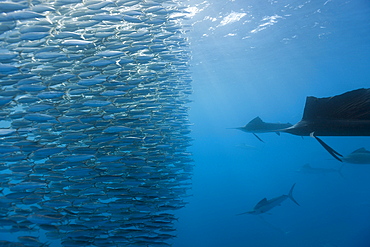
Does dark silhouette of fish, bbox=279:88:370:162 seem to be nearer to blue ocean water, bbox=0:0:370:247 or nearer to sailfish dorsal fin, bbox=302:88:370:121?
sailfish dorsal fin, bbox=302:88:370:121

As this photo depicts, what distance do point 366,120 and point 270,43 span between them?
2294 cm

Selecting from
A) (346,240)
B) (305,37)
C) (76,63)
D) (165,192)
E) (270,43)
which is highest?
(270,43)

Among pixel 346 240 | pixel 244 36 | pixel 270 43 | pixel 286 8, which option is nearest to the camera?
pixel 346 240

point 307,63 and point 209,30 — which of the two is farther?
point 307,63

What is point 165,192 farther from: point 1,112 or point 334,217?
point 334,217

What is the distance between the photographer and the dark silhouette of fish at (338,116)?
2.01 meters

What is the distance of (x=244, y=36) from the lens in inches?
797

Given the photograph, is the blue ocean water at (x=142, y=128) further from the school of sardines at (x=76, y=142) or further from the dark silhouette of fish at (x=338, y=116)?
the dark silhouette of fish at (x=338, y=116)

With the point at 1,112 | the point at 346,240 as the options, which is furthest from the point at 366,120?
the point at 346,240

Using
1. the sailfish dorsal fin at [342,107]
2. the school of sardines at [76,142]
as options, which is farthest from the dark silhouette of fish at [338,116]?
the school of sardines at [76,142]

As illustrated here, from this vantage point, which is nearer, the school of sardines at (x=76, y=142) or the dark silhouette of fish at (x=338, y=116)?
the dark silhouette of fish at (x=338, y=116)

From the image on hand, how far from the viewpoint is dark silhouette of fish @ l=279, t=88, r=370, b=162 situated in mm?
2014

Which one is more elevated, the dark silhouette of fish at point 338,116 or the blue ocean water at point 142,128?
the blue ocean water at point 142,128

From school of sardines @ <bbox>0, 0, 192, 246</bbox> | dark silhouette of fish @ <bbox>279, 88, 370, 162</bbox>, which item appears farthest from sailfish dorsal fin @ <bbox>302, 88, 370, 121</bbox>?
school of sardines @ <bbox>0, 0, 192, 246</bbox>
